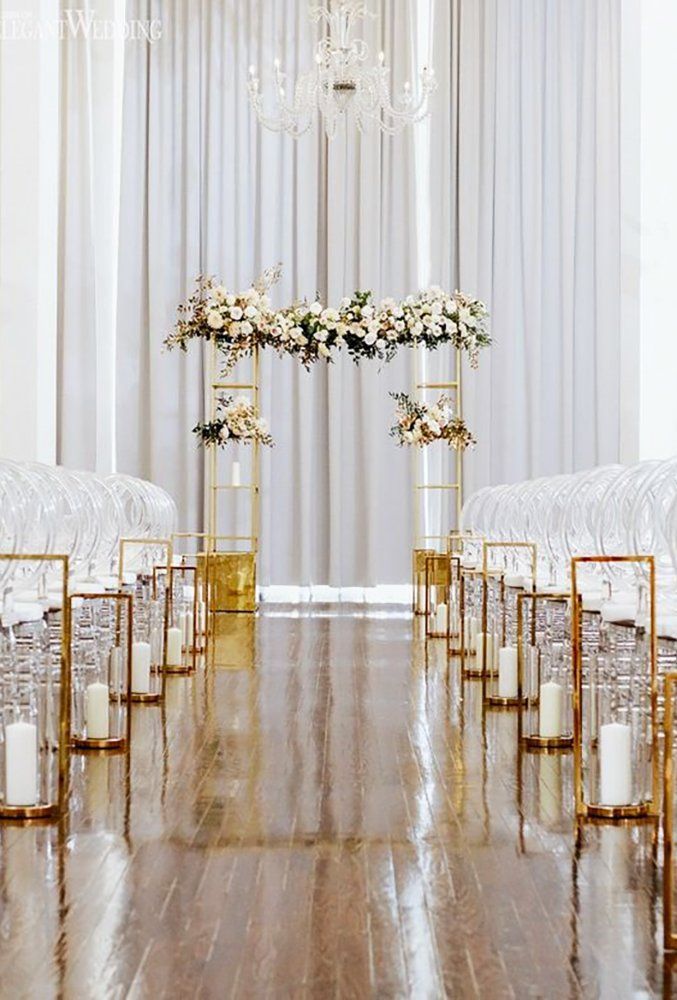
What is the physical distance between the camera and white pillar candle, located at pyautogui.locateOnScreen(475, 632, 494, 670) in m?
7.08

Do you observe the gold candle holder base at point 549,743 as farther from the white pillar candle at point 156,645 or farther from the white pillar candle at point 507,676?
the white pillar candle at point 156,645

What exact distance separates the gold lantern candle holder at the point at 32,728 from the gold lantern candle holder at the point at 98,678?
3.11ft

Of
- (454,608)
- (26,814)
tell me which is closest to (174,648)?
(454,608)

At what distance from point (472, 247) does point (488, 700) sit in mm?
9471

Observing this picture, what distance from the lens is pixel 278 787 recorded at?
495cm

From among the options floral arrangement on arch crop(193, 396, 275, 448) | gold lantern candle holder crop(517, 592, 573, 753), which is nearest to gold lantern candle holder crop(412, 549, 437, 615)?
floral arrangement on arch crop(193, 396, 275, 448)

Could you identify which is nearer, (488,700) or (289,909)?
(289,909)

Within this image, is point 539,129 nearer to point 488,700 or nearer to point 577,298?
point 577,298

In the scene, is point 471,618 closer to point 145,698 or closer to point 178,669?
point 178,669

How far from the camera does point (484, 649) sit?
712cm

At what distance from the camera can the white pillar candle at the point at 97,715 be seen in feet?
18.6

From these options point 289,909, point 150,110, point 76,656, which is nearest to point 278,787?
point 76,656

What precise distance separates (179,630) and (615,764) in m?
4.52

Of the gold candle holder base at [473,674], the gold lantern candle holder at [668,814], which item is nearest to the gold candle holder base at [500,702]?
the gold candle holder base at [473,674]
